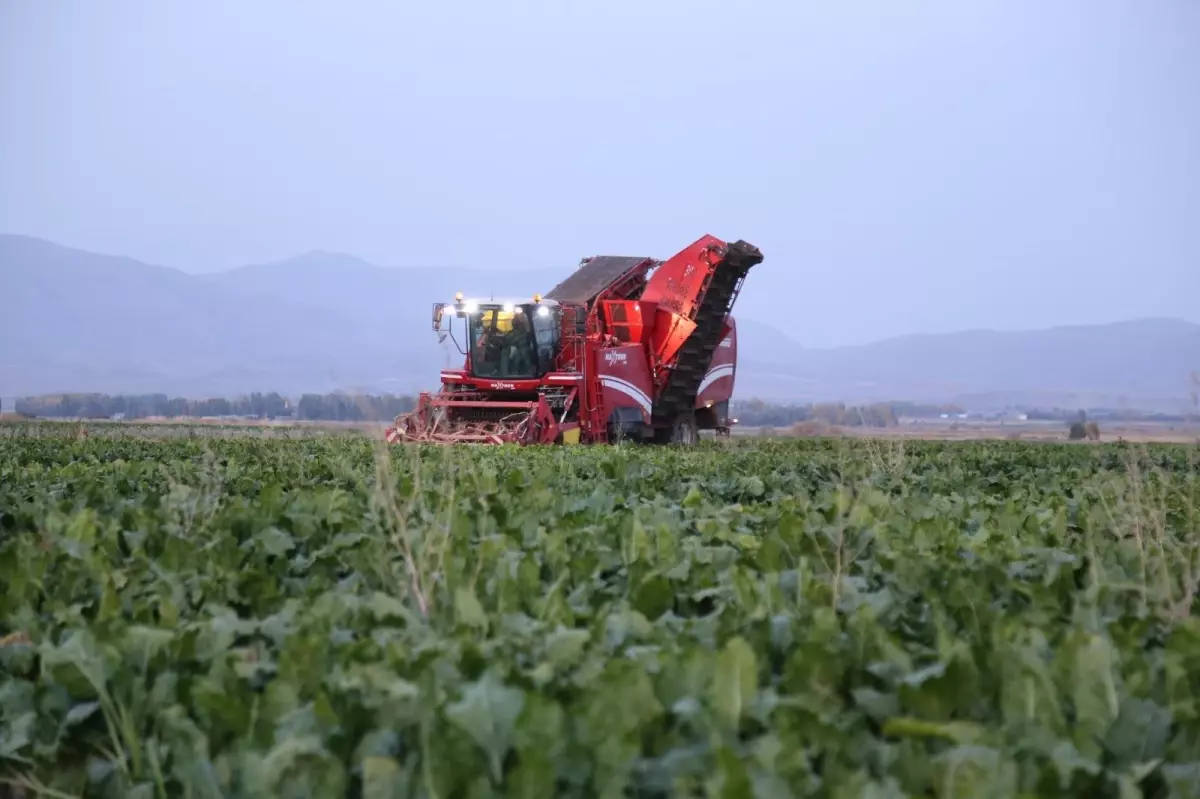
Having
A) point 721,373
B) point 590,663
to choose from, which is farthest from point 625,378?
point 590,663

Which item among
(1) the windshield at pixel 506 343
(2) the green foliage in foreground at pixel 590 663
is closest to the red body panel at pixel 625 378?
(1) the windshield at pixel 506 343

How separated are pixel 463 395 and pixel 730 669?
1941 cm

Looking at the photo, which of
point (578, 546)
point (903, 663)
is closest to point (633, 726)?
point (903, 663)

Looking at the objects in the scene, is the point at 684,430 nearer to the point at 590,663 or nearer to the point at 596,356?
the point at 596,356

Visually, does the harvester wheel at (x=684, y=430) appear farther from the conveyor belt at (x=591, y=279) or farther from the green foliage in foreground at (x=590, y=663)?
the green foliage in foreground at (x=590, y=663)

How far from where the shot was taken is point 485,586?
4.05m

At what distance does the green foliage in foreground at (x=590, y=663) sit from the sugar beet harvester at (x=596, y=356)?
14.4 m

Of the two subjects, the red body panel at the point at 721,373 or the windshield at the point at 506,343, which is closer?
the windshield at the point at 506,343

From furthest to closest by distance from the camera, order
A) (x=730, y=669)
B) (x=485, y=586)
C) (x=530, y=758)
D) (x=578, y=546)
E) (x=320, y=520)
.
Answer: (x=320, y=520) → (x=578, y=546) → (x=485, y=586) → (x=730, y=669) → (x=530, y=758)

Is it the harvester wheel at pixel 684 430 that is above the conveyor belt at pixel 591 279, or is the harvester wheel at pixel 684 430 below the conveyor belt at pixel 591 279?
below

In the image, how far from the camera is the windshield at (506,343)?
21.6 metres

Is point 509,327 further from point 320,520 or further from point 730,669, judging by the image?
point 730,669

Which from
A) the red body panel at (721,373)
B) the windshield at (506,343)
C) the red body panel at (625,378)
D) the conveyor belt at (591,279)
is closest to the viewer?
the windshield at (506,343)

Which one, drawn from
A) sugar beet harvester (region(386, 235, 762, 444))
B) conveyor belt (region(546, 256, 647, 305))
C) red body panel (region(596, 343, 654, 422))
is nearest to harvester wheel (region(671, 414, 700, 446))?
sugar beet harvester (region(386, 235, 762, 444))
